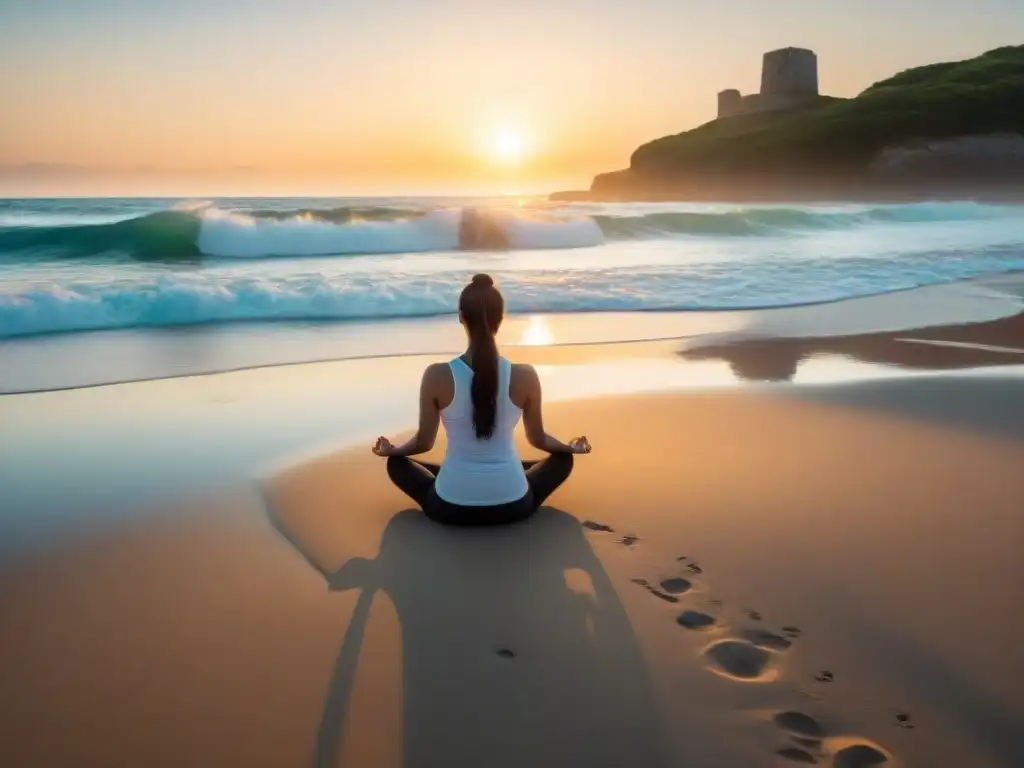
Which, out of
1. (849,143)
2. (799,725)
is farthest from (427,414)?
(849,143)

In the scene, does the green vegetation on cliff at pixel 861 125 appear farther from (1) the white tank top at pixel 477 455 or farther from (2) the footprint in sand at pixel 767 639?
(2) the footprint in sand at pixel 767 639

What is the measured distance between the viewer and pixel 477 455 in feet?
11.7

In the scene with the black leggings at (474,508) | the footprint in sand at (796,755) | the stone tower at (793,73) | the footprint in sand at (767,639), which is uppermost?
the stone tower at (793,73)

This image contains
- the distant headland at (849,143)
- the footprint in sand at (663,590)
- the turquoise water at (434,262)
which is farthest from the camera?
the distant headland at (849,143)

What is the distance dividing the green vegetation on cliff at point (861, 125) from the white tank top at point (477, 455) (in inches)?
2981

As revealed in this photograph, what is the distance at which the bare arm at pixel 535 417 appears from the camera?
354 cm

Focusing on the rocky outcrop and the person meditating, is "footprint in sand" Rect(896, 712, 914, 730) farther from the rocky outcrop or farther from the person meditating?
the rocky outcrop

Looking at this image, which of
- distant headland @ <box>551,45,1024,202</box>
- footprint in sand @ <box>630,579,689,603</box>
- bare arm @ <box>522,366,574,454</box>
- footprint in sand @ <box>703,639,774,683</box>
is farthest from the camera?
distant headland @ <box>551,45,1024,202</box>

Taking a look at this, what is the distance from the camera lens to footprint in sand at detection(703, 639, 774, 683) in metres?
2.52

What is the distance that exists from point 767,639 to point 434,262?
14.7m

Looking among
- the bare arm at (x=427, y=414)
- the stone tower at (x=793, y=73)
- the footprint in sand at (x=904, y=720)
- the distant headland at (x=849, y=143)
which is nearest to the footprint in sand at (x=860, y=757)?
the footprint in sand at (x=904, y=720)

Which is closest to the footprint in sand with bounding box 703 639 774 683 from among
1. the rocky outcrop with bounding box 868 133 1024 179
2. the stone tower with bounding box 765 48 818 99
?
the rocky outcrop with bounding box 868 133 1024 179

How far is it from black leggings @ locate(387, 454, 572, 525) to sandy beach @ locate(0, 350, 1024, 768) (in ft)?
0.30

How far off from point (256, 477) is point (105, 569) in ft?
3.69
